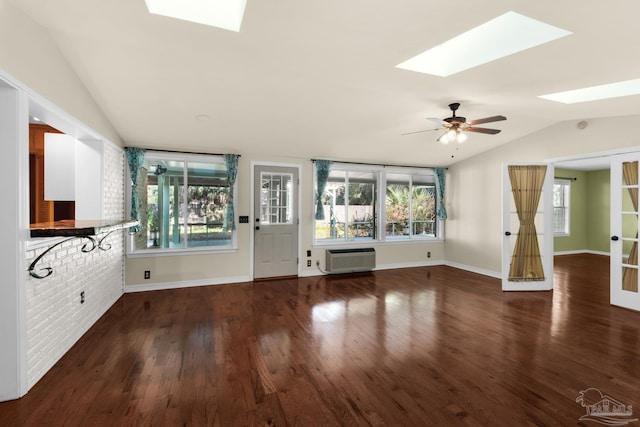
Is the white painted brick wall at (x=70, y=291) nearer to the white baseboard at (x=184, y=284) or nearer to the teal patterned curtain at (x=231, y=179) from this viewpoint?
the white baseboard at (x=184, y=284)

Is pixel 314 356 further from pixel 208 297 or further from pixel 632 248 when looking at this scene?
pixel 632 248

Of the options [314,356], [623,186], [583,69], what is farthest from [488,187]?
[314,356]

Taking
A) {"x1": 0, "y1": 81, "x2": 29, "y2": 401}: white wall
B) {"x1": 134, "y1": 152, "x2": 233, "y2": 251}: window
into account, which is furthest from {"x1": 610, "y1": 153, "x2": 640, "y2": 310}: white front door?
{"x1": 0, "y1": 81, "x2": 29, "y2": 401}: white wall

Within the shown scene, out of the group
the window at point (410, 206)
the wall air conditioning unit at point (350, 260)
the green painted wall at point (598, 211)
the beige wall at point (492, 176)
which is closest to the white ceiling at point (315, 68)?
the beige wall at point (492, 176)

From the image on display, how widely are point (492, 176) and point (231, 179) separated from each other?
4.75 m

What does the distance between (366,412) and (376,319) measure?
1.59 metres

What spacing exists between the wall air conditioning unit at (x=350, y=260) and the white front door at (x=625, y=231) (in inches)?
134

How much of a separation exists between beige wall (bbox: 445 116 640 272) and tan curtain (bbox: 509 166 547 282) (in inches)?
15.0

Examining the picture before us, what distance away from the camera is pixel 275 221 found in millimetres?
5254

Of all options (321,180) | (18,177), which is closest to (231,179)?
(321,180)

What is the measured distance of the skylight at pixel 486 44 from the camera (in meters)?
2.15

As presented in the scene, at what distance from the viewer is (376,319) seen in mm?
3379

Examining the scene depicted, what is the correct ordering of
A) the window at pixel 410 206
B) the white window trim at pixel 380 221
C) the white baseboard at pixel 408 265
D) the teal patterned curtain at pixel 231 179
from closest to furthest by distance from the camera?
the teal patterned curtain at pixel 231 179, the white window trim at pixel 380 221, the white baseboard at pixel 408 265, the window at pixel 410 206

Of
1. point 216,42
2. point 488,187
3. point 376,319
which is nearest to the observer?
point 216,42
